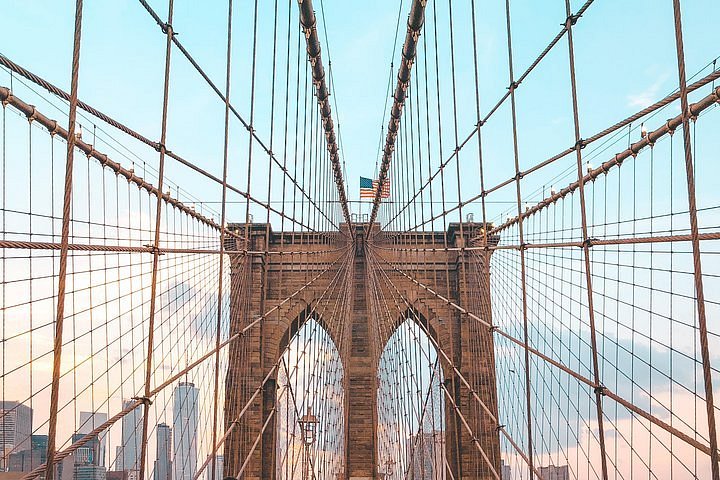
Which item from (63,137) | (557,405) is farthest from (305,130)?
(63,137)

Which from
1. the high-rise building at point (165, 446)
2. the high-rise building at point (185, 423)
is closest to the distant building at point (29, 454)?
the high-rise building at point (165, 446)

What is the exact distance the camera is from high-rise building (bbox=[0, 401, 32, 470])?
3.47m

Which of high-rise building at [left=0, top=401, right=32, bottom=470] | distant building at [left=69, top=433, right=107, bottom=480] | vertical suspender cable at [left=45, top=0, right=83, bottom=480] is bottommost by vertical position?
distant building at [left=69, top=433, right=107, bottom=480]

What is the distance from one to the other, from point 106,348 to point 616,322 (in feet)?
12.7

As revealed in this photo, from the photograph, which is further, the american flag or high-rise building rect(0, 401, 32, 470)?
the american flag

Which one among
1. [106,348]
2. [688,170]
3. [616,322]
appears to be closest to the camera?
[688,170]

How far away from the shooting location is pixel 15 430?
3.69 meters

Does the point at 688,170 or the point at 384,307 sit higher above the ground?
the point at 688,170

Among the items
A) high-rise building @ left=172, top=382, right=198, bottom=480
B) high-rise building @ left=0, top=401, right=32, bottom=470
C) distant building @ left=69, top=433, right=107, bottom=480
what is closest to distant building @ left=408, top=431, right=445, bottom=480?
high-rise building @ left=172, top=382, right=198, bottom=480

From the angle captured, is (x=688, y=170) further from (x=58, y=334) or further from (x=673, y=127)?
(x=673, y=127)

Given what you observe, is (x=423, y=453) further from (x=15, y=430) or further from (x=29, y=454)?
(x=15, y=430)

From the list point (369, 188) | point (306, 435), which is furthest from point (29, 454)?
point (369, 188)

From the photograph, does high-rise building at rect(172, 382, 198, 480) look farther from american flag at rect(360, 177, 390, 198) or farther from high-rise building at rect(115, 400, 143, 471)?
american flag at rect(360, 177, 390, 198)

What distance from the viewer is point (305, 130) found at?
913cm
